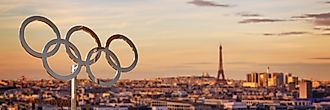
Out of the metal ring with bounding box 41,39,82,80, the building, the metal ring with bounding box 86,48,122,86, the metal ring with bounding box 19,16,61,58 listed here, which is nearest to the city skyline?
the building

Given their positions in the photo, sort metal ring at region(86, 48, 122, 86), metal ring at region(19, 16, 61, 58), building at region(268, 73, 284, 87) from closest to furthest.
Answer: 1. metal ring at region(19, 16, 61, 58)
2. metal ring at region(86, 48, 122, 86)
3. building at region(268, 73, 284, 87)

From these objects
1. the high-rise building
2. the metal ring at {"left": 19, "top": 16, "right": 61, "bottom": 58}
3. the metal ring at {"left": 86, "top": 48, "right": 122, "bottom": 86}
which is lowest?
the high-rise building

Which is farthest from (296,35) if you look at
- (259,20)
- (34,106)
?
(34,106)

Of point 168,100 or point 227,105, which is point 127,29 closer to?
point 168,100

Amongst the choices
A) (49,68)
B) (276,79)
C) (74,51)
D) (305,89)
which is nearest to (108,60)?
(74,51)

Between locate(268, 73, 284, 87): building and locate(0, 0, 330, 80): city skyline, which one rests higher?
locate(0, 0, 330, 80): city skyline

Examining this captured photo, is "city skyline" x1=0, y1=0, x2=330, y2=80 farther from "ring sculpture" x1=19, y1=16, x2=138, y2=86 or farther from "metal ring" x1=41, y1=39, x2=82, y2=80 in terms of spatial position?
"metal ring" x1=41, y1=39, x2=82, y2=80

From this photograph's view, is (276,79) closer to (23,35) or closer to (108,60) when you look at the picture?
(108,60)

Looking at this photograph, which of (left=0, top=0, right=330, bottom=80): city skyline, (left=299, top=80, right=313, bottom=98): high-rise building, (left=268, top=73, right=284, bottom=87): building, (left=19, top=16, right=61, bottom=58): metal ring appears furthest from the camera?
(left=268, top=73, right=284, bottom=87): building
